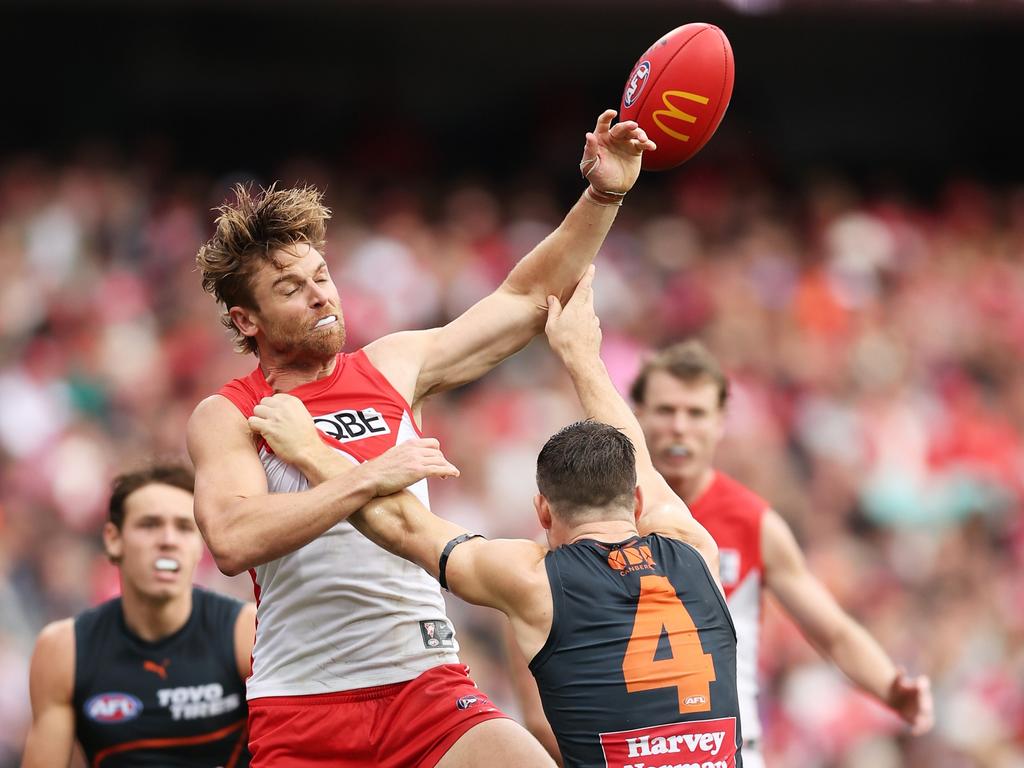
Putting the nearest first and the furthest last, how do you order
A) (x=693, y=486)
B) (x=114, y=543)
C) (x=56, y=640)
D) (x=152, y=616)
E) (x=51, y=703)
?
(x=51, y=703) → (x=56, y=640) → (x=152, y=616) → (x=114, y=543) → (x=693, y=486)

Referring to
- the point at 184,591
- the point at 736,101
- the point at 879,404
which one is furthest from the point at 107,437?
the point at 736,101

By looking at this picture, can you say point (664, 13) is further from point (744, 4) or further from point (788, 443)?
point (788, 443)

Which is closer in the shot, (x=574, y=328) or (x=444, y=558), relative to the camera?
(x=444, y=558)

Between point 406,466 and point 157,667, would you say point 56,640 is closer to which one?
point 157,667

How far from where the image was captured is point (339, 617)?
187 inches

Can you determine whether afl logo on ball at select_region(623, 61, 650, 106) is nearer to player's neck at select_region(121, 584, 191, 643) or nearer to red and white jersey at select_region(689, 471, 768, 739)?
red and white jersey at select_region(689, 471, 768, 739)

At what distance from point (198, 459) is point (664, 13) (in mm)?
11557

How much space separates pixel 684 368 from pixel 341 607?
Result: 101 inches

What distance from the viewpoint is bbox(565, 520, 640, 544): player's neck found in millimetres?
4387

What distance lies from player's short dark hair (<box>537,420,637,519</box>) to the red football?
141cm

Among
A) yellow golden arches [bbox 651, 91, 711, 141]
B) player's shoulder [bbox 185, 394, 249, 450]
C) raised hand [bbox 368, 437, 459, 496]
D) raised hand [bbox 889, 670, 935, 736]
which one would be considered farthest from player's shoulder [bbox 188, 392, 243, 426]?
raised hand [bbox 889, 670, 935, 736]

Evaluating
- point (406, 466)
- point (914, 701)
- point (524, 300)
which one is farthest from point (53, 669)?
point (914, 701)

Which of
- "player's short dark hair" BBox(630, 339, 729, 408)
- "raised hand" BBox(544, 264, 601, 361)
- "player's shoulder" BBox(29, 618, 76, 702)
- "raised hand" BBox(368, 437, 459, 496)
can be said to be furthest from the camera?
"player's short dark hair" BBox(630, 339, 729, 408)

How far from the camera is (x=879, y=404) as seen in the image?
46.4 feet
